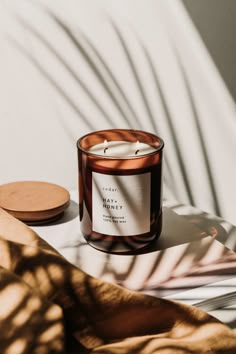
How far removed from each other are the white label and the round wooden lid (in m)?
0.09

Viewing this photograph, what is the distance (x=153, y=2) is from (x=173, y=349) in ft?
1.73

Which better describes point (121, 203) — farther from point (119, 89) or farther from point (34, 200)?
point (119, 89)

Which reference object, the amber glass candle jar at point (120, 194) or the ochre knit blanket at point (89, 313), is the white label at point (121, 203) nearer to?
the amber glass candle jar at point (120, 194)

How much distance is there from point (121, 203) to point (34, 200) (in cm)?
15

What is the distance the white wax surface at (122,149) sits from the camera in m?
0.78

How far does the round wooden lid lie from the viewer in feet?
2.74

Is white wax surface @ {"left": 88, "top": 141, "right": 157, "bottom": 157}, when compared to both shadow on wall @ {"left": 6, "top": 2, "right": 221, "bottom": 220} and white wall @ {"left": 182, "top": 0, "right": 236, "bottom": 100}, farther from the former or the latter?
white wall @ {"left": 182, "top": 0, "right": 236, "bottom": 100}

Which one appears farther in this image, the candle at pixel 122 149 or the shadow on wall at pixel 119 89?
the shadow on wall at pixel 119 89

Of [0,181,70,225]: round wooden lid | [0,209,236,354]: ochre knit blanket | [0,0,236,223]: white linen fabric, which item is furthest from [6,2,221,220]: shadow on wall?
[0,209,236,354]: ochre knit blanket

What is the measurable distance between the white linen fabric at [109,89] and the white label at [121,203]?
195mm

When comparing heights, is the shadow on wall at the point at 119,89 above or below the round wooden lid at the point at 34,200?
above

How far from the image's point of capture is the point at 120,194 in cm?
76

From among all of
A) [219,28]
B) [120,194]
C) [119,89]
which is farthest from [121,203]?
[219,28]

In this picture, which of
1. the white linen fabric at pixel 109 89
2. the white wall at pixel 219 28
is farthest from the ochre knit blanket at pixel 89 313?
the white wall at pixel 219 28
